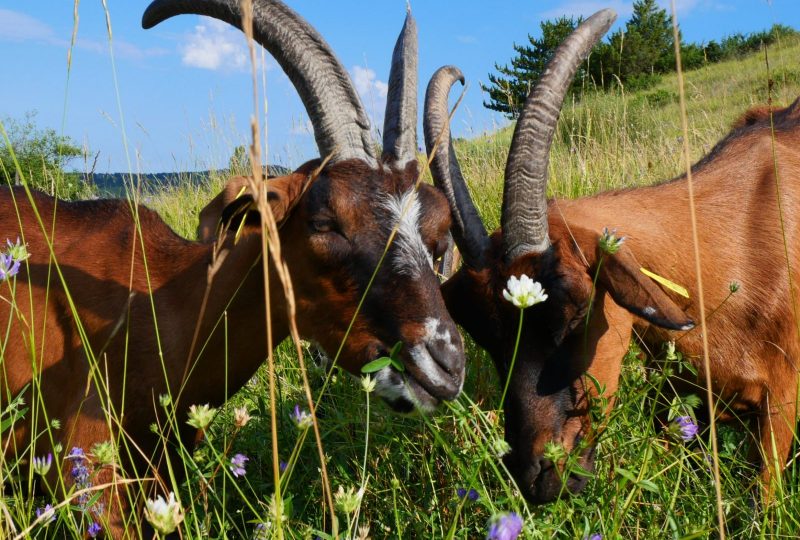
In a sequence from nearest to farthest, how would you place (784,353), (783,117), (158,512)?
1. (158,512)
2. (784,353)
3. (783,117)

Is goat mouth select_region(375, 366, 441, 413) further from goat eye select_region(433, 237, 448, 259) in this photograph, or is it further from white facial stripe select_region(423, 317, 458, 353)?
goat eye select_region(433, 237, 448, 259)

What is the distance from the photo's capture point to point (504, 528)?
48.1 inches

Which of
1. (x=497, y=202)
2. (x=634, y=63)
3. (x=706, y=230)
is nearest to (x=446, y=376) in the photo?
(x=706, y=230)

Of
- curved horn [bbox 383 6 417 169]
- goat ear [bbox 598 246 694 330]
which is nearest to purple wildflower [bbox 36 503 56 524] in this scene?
curved horn [bbox 383 6 417 169]

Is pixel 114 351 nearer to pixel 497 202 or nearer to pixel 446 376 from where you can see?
pixel 446 376

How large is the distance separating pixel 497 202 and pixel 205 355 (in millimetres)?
3633

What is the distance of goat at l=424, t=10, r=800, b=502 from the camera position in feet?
9.53

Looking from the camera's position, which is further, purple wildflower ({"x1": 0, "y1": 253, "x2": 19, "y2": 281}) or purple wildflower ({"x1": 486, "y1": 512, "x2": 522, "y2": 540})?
purple wildflower ({"x1": 0, "y1": 253, "x2": 19, "y2": 281})

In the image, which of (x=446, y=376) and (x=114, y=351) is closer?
(x=446, y=376)

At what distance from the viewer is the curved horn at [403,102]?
2984 mm

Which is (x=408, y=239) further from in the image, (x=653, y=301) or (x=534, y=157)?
(x=653, y=301)

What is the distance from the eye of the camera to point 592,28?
3.34m

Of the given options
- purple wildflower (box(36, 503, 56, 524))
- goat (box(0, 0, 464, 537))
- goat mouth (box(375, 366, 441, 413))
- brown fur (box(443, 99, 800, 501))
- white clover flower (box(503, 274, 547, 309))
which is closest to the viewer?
purple wildflower (box(36, 503, 56, 524))

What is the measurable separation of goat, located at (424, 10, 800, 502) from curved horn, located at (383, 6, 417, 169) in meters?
0.41
